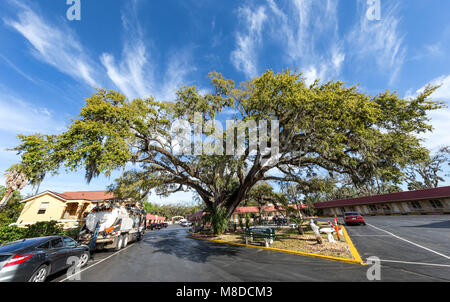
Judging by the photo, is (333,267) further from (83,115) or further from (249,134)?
(83,115)

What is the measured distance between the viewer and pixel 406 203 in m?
28.2

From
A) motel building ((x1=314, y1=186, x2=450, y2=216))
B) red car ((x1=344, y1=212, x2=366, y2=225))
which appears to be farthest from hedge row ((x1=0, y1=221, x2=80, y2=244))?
motel building ((x1=314, y1=186, x2=450, y2=216))

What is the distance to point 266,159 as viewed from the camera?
12484mm

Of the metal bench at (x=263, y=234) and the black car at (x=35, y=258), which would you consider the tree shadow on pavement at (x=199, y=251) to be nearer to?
the metal bench at (x=263, y=234)

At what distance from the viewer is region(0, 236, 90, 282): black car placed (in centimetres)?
438

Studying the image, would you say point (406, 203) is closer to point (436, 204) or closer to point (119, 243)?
point (436, 204)

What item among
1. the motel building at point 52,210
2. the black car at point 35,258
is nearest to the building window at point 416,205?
the black car at point 35,258

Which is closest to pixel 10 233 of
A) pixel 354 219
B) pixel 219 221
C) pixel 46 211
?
pixel 219 221

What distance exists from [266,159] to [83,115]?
12.5 meters

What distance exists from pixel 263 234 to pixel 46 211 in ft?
103

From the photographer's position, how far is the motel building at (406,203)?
81.0 feet

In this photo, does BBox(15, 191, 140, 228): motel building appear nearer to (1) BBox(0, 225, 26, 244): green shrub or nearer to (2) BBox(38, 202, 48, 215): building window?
(2) BBox(38, 202, 48, 215): building window

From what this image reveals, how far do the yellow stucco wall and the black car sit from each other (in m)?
25.2
